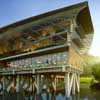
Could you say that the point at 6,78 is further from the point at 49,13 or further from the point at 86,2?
the point at 86,2

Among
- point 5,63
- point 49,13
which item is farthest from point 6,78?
point 49,13

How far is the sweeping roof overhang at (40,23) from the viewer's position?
2473cm

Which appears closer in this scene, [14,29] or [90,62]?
[14,29]

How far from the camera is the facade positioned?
79.7 feet

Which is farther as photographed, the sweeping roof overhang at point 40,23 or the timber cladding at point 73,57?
the timber cladding at point 73,57

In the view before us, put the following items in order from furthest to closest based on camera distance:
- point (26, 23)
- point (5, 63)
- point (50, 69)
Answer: point (5, 63)
point (26, 23)
point (50, 69)

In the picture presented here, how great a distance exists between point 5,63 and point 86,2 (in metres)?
16.6

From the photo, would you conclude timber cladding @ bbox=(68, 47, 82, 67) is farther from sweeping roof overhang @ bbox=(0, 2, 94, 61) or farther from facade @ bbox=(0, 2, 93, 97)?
sweeping roof overhang @ bbox=(0, 2, 94, 61)

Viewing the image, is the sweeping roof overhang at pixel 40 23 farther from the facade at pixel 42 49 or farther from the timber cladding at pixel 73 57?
the timber cladding at pixel 73 57

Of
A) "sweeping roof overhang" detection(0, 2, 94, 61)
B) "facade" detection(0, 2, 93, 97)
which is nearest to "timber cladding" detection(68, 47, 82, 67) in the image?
"facade" detection(0, 2, 93, 97)

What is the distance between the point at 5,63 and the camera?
1257 inches

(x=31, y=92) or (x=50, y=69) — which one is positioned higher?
(x=50, y=69)

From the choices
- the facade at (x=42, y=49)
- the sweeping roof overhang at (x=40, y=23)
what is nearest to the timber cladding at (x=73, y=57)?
the facade at (x=42, y=49)

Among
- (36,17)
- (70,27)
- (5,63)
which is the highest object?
(36,17)
